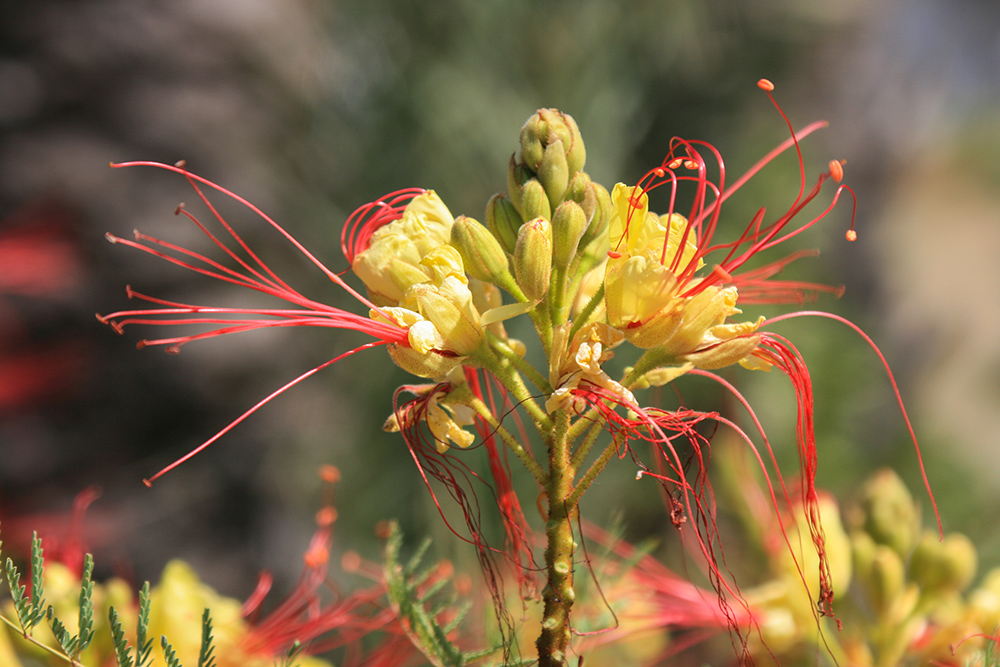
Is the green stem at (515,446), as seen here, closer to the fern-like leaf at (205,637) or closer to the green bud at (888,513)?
the fern-like leaf at (205,637)

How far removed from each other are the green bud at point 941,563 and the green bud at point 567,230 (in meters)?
0.53

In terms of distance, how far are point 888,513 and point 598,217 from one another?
0.51 m

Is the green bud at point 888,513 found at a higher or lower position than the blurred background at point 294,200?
higher

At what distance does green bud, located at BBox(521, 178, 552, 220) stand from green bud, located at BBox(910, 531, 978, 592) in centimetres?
55

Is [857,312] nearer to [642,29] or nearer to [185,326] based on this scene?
[642,29]

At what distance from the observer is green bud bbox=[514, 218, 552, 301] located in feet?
1.41

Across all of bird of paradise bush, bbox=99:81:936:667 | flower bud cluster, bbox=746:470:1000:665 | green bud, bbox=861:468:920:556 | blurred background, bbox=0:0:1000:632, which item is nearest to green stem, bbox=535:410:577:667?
bird of paradise bush, bbox=99:81:936:667

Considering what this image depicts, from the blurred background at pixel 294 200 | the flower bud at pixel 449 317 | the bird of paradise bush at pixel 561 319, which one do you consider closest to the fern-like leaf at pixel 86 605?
the bird of paradise bush at pixel 561 319

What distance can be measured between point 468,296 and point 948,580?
2.02 feet

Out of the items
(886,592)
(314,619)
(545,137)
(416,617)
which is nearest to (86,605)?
(416,617)

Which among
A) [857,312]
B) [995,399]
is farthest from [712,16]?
[995,399]

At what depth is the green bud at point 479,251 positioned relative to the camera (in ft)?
1.50

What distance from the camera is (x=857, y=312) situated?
2.37 metres

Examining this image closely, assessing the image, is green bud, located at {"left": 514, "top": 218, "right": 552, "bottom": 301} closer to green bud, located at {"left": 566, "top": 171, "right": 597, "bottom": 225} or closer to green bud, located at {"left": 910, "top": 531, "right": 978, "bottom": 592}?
green bud, located at {"left": 566, "top": 171, "right": 597, "bottom": 225}
